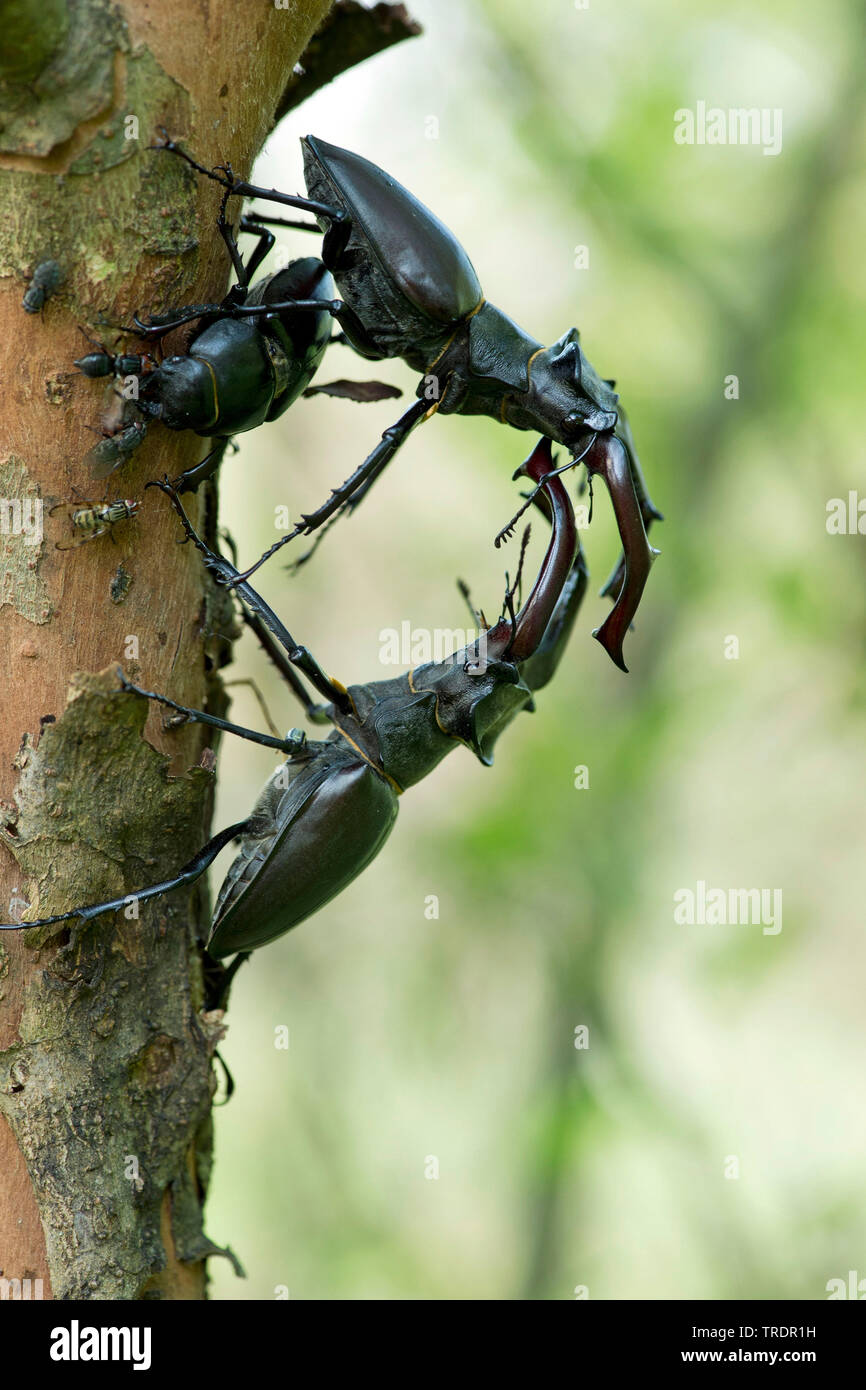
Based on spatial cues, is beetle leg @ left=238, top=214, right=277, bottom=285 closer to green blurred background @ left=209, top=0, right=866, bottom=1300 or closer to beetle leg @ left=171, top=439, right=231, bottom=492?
beetle leg @ left=171, top=439, right=231, bottom=492

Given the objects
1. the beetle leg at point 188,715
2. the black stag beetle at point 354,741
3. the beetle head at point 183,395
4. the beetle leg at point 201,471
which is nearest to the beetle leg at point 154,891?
the black stag beetle at point 354,741

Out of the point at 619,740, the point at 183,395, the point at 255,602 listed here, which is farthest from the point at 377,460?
the point at 619,740

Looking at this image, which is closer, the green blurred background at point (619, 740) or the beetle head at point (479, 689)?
the beetle head at point (479, 689)

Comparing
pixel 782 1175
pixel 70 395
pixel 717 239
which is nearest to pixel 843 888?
pixel 782 1175

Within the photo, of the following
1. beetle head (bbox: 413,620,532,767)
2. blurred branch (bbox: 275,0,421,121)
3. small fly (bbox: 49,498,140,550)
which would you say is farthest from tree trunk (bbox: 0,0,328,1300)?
blurred branch (bbox: 275,0,421,121)

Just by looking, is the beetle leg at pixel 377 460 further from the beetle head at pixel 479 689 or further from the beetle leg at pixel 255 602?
the beetle head at pixel 479 689

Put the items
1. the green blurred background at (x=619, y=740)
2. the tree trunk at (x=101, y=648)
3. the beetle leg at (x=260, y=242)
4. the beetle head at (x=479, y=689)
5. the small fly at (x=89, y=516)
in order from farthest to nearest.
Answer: the green blurred background at (x=619, y=740), the beetle head at (x=479, y=689), the beetle leg at (x=260, y=242), the small fly at (x=89, y=516), the tree trunk at (x=101, y=648)

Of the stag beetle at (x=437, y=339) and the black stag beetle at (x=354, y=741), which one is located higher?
the stag beetle at (x=437, y=339)

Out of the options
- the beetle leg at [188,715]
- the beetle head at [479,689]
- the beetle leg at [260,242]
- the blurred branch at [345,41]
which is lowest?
the beetle leg at [188,715]
